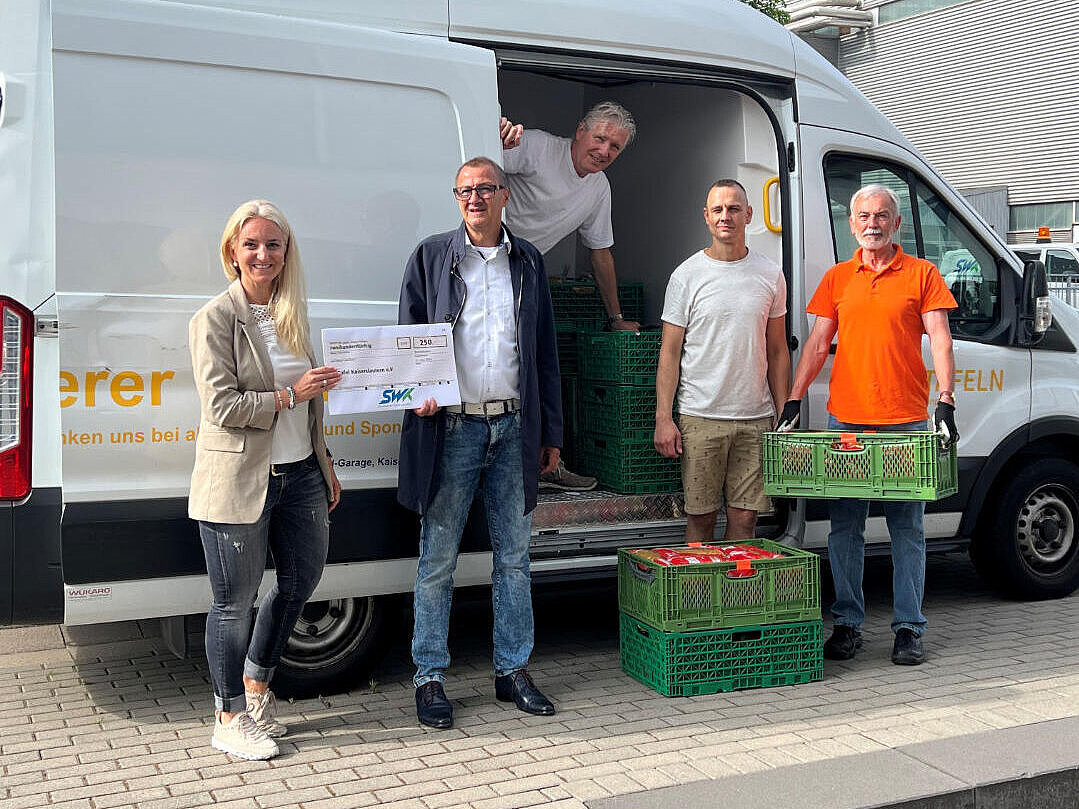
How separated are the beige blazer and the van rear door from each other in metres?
0.31

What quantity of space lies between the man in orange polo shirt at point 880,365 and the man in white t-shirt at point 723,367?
0.17 metres

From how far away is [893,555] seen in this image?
5.49m

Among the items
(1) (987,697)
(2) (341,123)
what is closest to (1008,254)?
(1) (987,697)

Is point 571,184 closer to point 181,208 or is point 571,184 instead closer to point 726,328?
point 726,328

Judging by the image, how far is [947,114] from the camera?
28203 mm

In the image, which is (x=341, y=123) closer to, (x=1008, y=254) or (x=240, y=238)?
(x=240, y=238)

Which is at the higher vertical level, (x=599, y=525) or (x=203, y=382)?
(x=203, y=382)

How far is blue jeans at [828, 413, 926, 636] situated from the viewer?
5.42 metres

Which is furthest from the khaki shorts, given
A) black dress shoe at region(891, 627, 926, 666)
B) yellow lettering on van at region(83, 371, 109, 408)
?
yellow lettering on van at region(83, 371, 109, 408)

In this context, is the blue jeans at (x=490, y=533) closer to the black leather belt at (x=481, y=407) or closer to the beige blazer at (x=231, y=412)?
the black leather belt at (x=481, y=407)

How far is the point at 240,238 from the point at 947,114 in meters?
26.8

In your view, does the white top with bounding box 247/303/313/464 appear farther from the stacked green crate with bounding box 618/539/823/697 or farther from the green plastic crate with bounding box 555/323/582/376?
the green plastic crate with bounding box 555/323/582/376

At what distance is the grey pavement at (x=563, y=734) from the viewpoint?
3.86 m

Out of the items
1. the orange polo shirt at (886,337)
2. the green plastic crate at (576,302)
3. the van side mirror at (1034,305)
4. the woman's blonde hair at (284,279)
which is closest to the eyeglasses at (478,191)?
the woman's blonde hair at (284,279)
